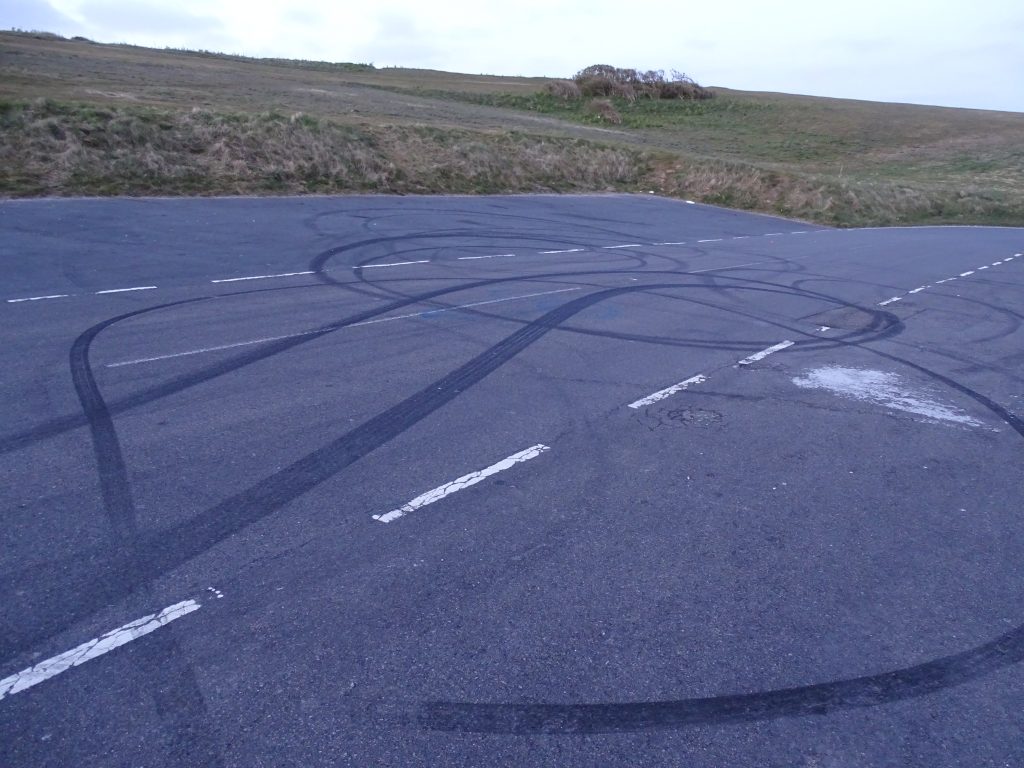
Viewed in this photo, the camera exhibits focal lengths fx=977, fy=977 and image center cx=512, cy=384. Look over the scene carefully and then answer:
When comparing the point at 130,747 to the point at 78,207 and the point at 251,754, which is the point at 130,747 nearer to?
the point at 251,754

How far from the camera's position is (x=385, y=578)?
210 inches

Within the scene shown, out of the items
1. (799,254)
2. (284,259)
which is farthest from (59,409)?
(799,254)

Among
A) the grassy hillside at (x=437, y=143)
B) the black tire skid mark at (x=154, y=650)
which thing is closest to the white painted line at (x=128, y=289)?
the black tire skid mark at (x=154, y=650)

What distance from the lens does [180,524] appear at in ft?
19.1

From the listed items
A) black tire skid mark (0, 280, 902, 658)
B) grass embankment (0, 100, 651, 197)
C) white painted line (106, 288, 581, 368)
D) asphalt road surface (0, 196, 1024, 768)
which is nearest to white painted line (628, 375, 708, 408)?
asphalt road surface (0, 196, 1024, 768)

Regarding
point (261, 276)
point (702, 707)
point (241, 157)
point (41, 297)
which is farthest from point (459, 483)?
point (241, 157)

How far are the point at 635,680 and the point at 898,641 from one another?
1.51 meters

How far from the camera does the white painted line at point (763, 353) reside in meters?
11.1

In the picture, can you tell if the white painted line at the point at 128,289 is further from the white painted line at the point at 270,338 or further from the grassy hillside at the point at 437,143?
the grassy hillside at the point at 437,143

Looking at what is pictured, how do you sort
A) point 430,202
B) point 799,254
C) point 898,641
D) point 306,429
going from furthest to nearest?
point 430,202 → point 799,254 → point 306,429 → point 898,641

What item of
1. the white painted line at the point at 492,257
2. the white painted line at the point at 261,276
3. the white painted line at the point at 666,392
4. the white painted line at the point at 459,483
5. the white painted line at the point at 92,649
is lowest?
the white painted line at the point at 492,257

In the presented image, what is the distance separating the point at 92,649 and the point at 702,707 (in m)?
2.77

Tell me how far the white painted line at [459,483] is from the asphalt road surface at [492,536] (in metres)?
0.03

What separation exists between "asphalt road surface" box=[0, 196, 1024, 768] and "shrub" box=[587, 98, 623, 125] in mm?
57797
